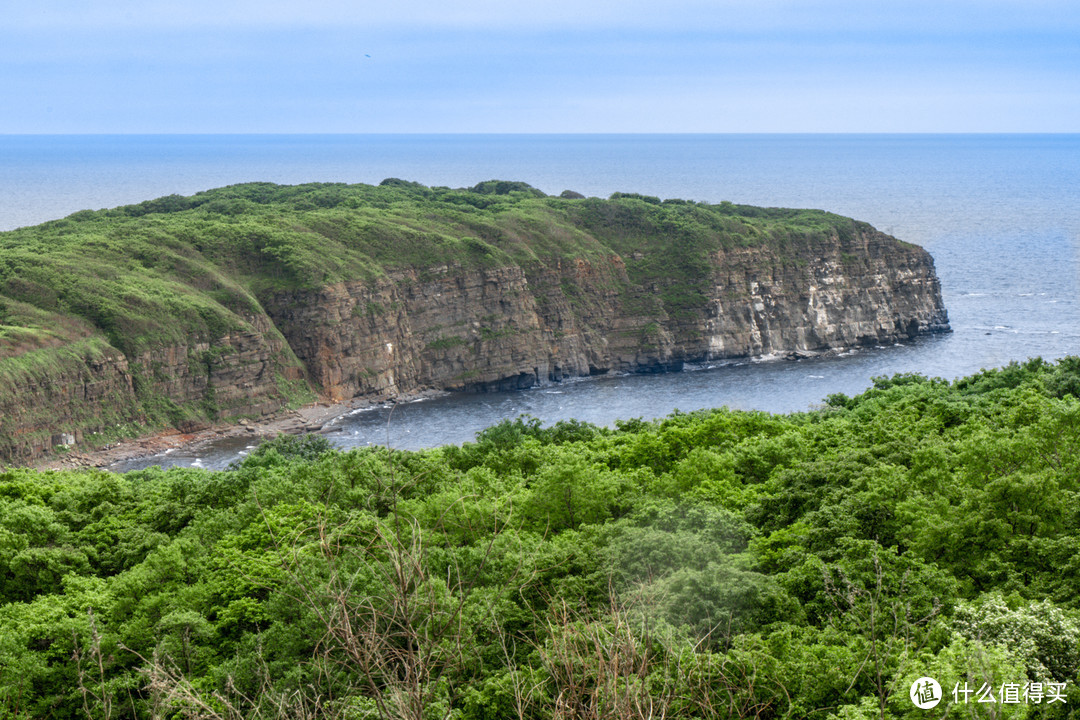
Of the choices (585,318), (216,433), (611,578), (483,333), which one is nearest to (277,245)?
(483,333)

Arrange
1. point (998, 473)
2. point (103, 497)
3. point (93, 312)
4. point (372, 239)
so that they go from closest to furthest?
point (998, 473)
point (103, 497)
point (93, 312)
point (372, 239)

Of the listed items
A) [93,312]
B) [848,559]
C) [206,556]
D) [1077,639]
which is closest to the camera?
[1077,639]

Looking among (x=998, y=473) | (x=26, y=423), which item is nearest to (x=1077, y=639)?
(x=998, y=473)

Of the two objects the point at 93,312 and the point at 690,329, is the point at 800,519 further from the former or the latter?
the point at 690,329

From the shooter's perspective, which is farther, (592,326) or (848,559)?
(592,326)

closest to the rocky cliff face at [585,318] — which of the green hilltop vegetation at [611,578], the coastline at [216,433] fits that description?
the coastline at [216,433]

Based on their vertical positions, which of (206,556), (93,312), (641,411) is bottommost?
(641,411)

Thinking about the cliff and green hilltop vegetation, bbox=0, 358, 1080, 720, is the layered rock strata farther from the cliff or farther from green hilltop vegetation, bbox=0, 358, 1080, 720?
green hilltop vegetation, bbox=0, 358, 1080, 720

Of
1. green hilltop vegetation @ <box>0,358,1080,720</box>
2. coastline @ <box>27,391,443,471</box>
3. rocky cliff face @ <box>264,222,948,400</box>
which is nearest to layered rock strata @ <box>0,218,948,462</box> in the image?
rocky cliff face @ <box>264,222,948,400</box>

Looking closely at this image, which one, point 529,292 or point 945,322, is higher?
point 529,292
